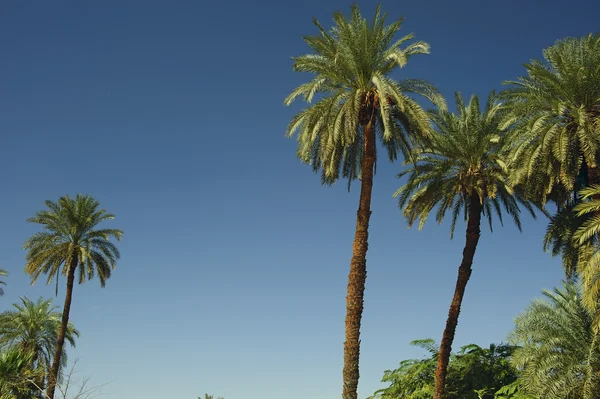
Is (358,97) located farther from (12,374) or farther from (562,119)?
(12,374)

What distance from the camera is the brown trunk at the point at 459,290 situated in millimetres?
27594

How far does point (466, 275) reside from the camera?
28.8 metres

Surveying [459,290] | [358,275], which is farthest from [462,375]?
[358,275]

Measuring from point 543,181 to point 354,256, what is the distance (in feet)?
30.4

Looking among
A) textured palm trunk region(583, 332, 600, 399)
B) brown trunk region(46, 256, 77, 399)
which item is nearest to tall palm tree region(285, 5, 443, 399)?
textured palm trunk region(583, 332, 600, 399)

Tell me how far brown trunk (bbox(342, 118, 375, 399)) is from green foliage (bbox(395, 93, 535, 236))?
4231 millimetres

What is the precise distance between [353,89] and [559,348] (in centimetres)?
1367

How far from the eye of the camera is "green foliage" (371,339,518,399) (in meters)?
32.2

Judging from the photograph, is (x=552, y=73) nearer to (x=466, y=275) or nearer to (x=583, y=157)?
(x=583, y=157)

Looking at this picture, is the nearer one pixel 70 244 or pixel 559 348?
pixel 559 348

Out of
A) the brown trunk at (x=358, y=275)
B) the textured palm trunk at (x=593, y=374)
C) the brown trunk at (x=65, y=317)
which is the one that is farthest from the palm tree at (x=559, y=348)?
the brown trunk at (x=65, y=317)

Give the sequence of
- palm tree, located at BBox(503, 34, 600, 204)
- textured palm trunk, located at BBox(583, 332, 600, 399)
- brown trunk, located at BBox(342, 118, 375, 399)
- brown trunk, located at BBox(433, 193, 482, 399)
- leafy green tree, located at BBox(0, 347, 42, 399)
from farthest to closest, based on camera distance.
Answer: brown trunk, located at BBox(433, 193, 482, 399), palm tree, located at BBox(503, 34, 600, 204), textured palm trunk, located at BBox(583, 332, 600, 399), leafy green tree, located at BBox(0, 347, 42, 399), brown trunk, located at BBox(342, 118, 375, 399)

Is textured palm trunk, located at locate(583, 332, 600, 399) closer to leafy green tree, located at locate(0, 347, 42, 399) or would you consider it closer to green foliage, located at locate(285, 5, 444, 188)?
green foliage, located at locate(285, 5, 444, 188)

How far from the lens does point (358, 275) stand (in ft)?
74.6
